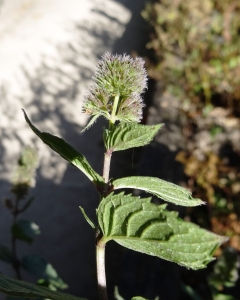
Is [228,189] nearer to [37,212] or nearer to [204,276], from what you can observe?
[204,276]

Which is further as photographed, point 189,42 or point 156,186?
point 189,42

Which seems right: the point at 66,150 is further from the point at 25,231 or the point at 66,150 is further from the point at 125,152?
the point at 125,152

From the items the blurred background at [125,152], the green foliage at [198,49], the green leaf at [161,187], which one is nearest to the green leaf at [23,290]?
the green leaf at [161,187]

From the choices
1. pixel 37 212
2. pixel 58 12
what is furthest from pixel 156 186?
pixel 58 12

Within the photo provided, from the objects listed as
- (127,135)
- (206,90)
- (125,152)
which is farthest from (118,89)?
(206,90)

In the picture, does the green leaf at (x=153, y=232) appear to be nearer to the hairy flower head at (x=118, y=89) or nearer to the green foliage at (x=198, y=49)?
the hairy flower head at (x=118, y=89)

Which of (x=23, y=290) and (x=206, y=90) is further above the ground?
(x=206, y=90)

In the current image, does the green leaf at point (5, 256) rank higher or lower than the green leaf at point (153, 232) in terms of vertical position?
lower
